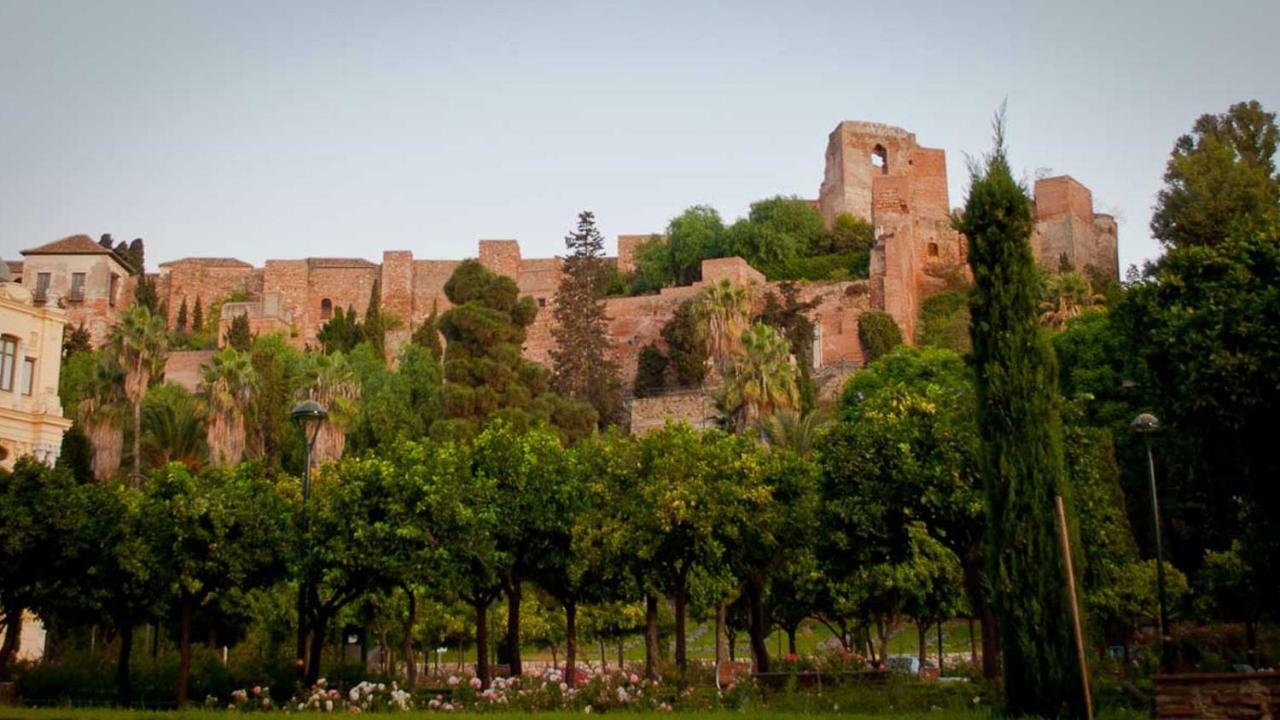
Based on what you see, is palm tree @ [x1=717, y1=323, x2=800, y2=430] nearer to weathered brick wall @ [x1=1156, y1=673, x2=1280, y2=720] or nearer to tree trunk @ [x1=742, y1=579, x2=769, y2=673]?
tree trunk @ [x1=742, y1=579, x2=769, y2=673]

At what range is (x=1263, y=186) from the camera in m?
46.6

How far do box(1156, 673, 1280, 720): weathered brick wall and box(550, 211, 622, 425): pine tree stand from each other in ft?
153

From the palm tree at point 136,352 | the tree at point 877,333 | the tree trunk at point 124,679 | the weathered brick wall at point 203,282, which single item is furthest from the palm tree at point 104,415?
the weathered brick wall at point 203,282

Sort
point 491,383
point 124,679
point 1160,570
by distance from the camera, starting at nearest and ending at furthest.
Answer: point 124,679 → point 1160,570 → point 491,383

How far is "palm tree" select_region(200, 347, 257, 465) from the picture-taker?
46938mm

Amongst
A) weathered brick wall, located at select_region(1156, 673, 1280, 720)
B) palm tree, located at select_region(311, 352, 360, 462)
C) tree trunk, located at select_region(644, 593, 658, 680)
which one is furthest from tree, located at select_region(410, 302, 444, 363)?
weathered brick wall, located at select_region(1156, 673, 1280, 720)

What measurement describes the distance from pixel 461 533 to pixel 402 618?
31.5 feet

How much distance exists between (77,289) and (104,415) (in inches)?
1753

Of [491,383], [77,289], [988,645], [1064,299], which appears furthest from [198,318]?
[988,645]

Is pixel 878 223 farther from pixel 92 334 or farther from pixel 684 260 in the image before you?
pixel 92 334

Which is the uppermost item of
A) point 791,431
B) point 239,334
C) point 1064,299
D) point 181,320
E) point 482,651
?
point 181,320

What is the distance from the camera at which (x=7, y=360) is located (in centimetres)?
3341

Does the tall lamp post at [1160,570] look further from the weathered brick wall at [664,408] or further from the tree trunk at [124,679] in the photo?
the weathered brick wall at [664,408]

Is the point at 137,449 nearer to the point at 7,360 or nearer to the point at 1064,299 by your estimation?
the point at 7,360
